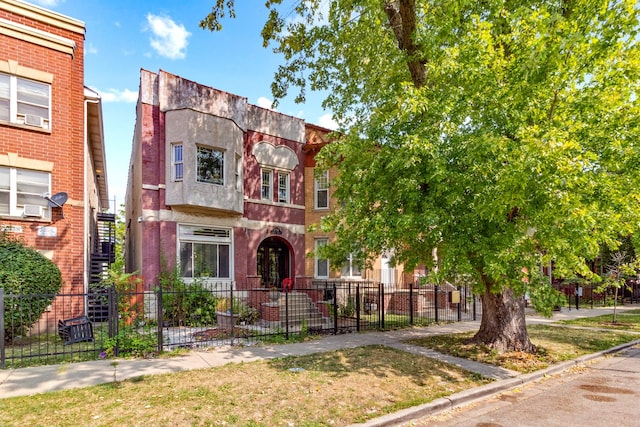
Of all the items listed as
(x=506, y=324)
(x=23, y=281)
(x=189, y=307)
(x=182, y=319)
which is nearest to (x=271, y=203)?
(x=189, y=307)

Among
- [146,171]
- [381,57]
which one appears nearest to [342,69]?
[381,57]

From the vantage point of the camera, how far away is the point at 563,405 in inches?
262

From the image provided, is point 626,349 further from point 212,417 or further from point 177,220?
point 177,220

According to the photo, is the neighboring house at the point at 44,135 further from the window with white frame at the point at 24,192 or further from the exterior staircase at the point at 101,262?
the exterior staircase at the point at 101,262

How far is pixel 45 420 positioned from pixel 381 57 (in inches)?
520

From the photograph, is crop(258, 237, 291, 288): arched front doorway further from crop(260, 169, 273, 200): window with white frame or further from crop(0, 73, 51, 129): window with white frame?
crop(0, 73, 51, 129): window with white frame

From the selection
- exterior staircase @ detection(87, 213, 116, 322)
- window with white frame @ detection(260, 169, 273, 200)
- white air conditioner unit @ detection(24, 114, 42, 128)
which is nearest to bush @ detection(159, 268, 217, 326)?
exterior staircase @ detection(87, 213, 116, 322)

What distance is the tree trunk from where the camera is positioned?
997 cm

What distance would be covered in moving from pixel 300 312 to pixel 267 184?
21.7 ft

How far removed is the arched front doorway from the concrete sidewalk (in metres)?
7.86

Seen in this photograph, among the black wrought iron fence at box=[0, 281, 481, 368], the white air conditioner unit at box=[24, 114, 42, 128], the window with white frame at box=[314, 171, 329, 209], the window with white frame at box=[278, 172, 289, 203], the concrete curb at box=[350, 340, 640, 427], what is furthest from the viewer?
the window with white frame at box=[314, 171, 329, 209]

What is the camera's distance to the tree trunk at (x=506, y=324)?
32.7ft

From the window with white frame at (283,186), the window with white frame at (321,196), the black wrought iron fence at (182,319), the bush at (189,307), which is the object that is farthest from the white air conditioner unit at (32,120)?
the window with white frame at (321,196)

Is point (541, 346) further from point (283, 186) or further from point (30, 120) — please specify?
point (30, 120)
